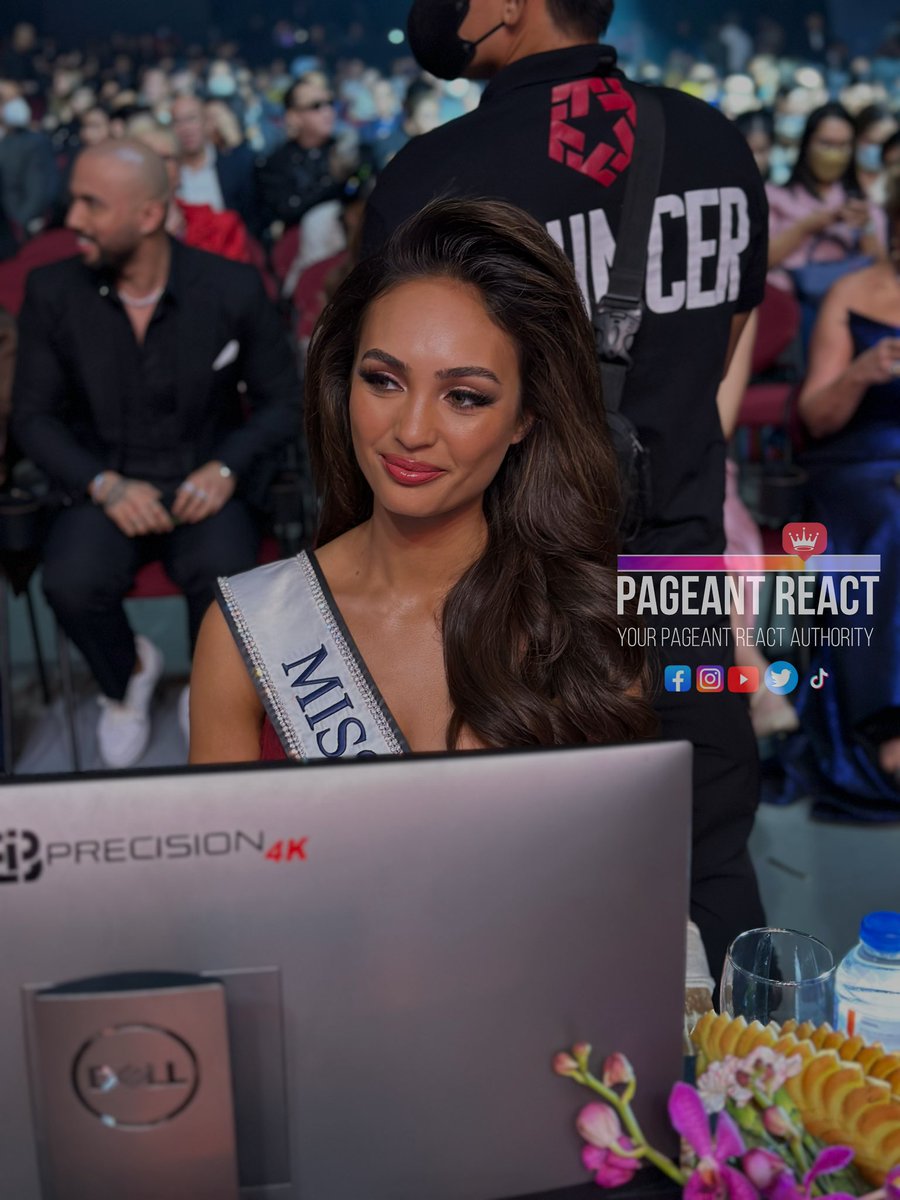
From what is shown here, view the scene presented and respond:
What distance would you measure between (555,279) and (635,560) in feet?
1.94

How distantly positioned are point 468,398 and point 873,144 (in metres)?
5.50


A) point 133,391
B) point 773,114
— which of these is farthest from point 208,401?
point 773,114

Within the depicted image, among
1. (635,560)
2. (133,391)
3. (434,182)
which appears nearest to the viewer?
(434,182)

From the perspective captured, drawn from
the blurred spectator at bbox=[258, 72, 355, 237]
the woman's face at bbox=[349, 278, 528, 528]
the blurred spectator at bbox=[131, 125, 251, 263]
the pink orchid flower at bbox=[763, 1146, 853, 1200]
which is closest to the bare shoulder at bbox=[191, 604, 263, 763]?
the woman's face at bbox=[349, 278, 528, 528]

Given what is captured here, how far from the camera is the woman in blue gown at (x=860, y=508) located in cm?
295

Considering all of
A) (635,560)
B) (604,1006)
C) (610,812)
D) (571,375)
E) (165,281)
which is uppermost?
(165,281)

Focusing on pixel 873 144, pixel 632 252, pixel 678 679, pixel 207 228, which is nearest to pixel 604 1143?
pixel 678 679

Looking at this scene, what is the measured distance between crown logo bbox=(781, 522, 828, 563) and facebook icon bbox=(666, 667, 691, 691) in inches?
56.5

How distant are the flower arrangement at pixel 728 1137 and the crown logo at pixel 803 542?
7.96ft

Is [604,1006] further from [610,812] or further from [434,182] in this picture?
[434,182]

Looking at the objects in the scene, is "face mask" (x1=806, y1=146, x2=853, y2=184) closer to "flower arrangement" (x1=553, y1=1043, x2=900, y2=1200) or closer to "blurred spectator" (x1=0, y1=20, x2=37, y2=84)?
"blurred spectator" (x1=0, y1=20, x2=37, y2=84)

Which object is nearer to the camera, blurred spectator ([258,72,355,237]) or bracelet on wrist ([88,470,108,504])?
bracelet on wrist ([88,470,108,504])

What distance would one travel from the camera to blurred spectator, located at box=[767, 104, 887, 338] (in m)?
4.73

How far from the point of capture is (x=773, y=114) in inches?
249
